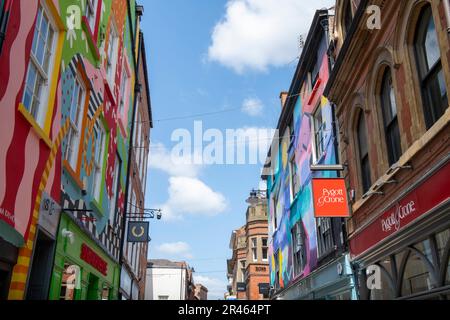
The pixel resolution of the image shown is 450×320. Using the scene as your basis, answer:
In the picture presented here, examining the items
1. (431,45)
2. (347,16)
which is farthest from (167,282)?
(431,45)

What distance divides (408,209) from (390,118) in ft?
7.88

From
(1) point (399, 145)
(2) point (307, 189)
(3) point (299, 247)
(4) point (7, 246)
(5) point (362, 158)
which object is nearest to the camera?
(4) point (7, 246)

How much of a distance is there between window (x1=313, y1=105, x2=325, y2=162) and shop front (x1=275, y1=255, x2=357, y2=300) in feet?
13.6

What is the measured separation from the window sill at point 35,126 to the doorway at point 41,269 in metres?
1.63

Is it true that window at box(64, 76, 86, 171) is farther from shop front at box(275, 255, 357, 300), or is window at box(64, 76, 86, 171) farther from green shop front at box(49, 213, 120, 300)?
shop front at box(275, 255, 357, 300)

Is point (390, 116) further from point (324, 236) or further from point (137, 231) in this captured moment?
point (137, 231)

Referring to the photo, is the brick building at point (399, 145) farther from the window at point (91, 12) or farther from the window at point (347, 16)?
the window at point (91, 12)

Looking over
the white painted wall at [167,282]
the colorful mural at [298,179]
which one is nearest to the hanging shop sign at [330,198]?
the colorful mural at [298,179]

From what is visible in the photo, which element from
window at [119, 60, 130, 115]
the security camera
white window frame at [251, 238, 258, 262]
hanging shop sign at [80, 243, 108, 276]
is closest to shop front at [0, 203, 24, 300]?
the security camera

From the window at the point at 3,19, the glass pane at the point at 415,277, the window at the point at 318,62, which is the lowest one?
the glass pane at the point at 415,277

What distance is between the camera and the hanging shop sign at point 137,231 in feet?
55.8

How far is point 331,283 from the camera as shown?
13375 millimetres
